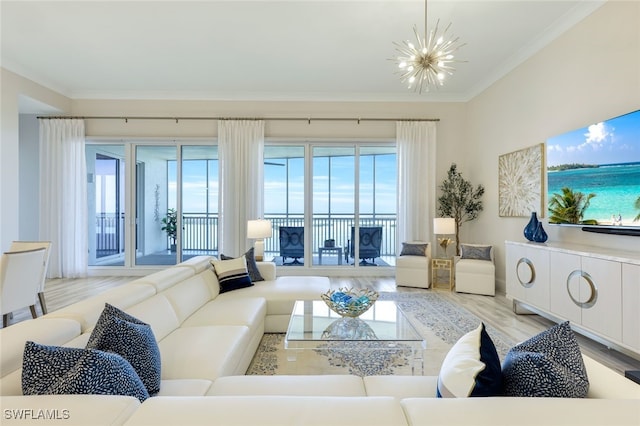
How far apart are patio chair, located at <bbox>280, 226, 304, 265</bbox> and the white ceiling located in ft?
7.98

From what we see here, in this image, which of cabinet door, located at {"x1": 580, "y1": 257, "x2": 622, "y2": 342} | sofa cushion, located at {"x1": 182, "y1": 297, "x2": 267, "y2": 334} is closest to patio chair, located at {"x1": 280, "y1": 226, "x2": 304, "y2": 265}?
→ sofa cushion, located at {"x1": 182, "y1": 297, "x2": 267, "y2": 334}

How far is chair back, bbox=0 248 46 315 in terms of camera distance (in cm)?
282

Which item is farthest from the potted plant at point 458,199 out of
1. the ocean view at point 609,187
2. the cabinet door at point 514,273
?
the ocean view at point 609,187

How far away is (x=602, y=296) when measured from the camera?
94.8 inches

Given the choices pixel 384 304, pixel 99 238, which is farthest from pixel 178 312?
pixel 99 238

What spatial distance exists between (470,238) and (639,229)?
3.02 metres

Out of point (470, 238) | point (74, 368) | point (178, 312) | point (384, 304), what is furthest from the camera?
point (470, 238)

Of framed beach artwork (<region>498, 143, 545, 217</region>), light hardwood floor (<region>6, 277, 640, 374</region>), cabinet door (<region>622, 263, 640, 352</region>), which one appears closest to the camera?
cabinet door (<region>622, 263, 640, 352</region>)

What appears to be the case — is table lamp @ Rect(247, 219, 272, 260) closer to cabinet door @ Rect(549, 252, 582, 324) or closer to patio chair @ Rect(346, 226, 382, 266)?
patio chair @ Rect(346, 226, 382, 266)

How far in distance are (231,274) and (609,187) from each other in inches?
144

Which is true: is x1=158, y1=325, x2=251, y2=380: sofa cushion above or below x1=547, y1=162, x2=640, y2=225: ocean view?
below

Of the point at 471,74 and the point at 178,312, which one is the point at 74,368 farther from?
the point at 471,74

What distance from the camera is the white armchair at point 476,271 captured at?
4355mm

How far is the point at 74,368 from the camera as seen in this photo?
0.95 m
